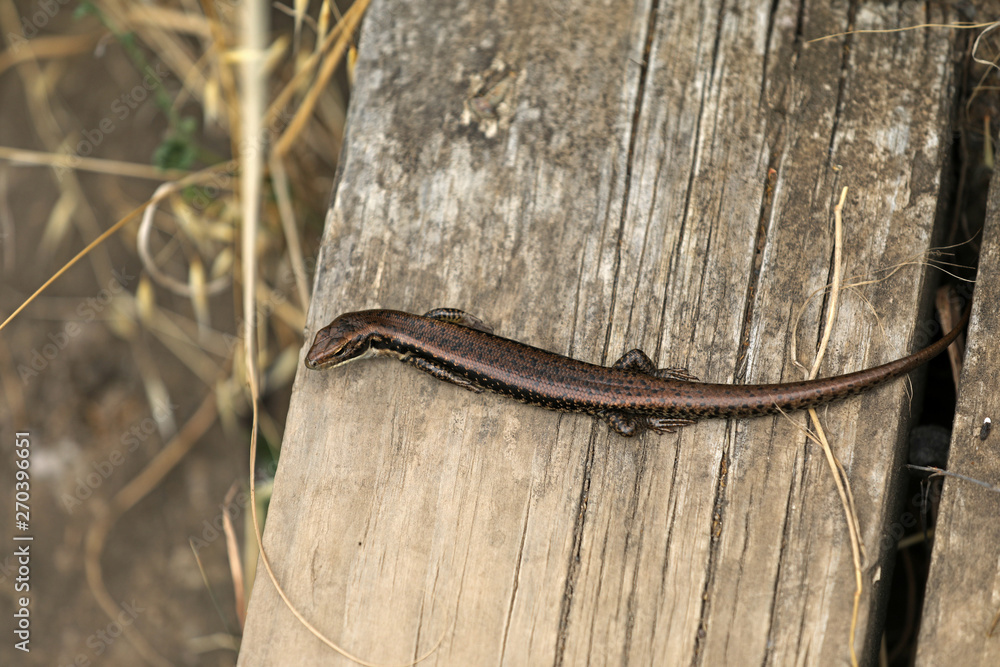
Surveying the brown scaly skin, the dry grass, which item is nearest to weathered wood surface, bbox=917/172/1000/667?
the brown scaly skin

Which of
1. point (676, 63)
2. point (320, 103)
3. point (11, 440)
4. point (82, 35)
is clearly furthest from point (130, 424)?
point (676, 63)

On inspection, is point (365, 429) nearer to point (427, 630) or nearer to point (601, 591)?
point (427, 630)

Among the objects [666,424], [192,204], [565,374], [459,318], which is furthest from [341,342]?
[192,204]

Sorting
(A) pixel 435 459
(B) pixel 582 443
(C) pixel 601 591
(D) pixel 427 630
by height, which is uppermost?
(B) pixel 582 443

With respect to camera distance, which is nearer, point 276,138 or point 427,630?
point 427,630

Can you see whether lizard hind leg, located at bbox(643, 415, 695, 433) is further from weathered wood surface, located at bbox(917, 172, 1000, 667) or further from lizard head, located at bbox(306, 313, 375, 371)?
lizard head, located at bbox(306, 313, 375, 371)

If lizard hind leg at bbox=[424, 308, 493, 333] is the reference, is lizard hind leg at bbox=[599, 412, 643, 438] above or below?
below
